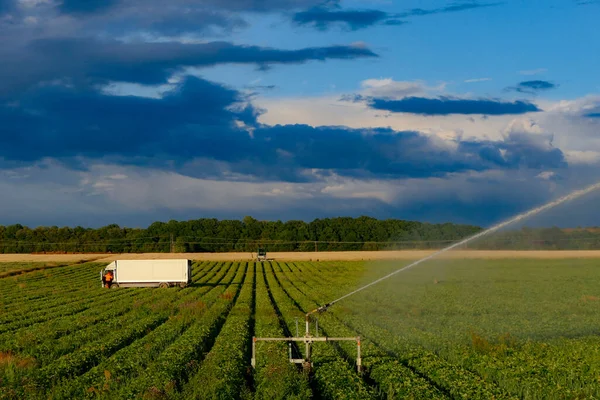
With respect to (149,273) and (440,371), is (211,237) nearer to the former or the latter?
(149,273)

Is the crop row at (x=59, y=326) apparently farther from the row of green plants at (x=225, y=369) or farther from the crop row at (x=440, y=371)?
the crop row at (x=440, y=371)

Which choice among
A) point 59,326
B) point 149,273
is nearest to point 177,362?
point 59,326

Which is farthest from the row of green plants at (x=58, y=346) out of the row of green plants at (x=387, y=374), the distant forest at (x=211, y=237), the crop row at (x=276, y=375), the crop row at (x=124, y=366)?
the distant forest at (x=211, y=237)

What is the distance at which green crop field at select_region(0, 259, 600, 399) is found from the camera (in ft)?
58.2

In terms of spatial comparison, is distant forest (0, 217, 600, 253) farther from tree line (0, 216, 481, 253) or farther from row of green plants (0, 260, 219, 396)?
row of green plants (0, 260, 219, 396)

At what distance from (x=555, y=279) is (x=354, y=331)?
4082 cm

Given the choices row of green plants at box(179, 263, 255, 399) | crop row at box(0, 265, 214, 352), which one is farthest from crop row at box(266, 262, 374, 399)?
crop row at box(0, 265, 214, 352)

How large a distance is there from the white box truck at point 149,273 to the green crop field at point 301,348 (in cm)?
1184

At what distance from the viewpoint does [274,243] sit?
162 metres

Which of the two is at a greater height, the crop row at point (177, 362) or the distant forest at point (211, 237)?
the distant forest at point (211, 237)

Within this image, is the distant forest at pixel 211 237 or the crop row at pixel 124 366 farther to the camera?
the distant forest at pixel 211 237

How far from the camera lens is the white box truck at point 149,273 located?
63250 mm

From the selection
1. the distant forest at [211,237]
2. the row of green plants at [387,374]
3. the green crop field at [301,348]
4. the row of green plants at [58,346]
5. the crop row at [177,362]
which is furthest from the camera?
the distant forest at [211,237]

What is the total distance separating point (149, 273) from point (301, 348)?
4161 centimetres
